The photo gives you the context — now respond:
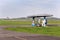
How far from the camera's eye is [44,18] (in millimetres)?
53625

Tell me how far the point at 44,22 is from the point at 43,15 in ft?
6.28

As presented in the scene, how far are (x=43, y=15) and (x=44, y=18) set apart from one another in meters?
1.10

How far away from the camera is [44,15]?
5291cm

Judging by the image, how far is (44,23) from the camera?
53.4m

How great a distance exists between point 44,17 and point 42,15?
1355 millimetres

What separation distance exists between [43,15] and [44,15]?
265 millimetres

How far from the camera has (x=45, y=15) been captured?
52750 millimetres

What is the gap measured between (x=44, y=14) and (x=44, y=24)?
267 cm

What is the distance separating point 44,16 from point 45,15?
90cm

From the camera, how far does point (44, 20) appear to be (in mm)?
53125

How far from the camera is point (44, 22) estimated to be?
53.2 metres

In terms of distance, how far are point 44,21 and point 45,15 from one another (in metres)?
1.71

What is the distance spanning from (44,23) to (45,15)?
7.32 feet

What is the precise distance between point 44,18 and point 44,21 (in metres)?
0.86
